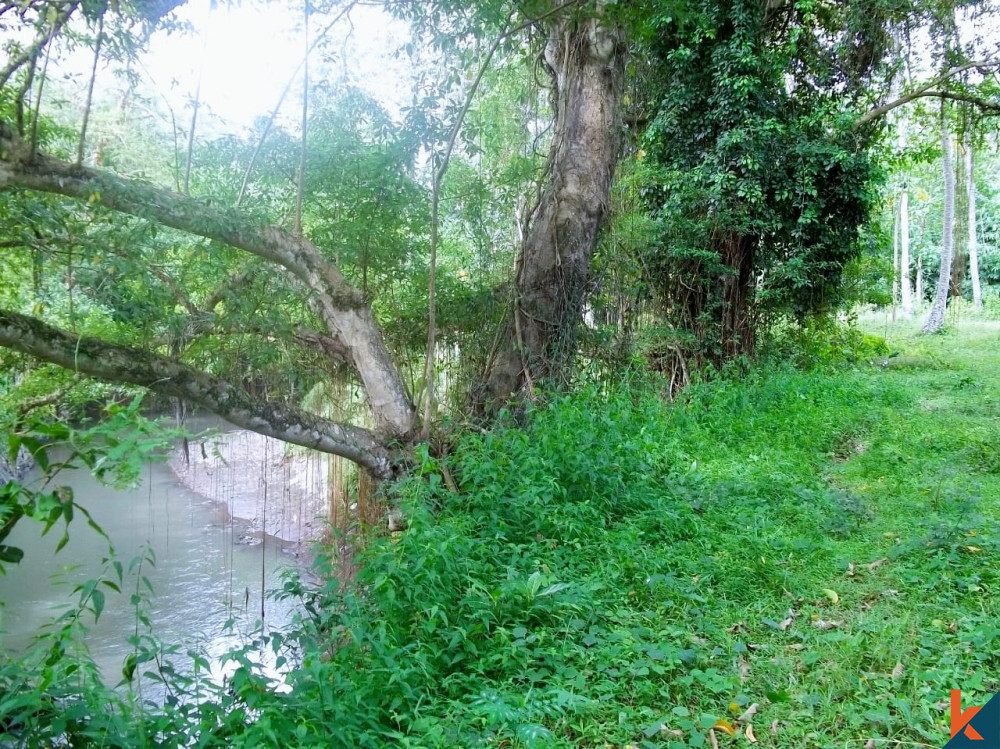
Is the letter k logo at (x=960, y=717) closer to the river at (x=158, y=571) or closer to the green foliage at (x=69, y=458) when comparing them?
the green foliage at (x=69, y=458)

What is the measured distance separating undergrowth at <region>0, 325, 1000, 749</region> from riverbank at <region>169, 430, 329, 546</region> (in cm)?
463

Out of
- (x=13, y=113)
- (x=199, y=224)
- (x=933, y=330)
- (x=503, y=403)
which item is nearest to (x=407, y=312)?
(x=503, y=403)

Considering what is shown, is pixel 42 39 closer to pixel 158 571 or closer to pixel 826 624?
pixel 826 624

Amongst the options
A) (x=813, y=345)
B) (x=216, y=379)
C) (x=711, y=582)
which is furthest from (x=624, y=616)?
(x=813, y=345)

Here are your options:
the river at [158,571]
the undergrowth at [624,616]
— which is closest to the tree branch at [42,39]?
the undergrowth at [624,616]

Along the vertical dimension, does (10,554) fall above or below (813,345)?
below

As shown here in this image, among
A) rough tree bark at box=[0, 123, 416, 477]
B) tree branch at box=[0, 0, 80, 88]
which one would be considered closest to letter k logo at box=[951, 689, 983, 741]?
rough tree bark at box=[0, 123, 416, 477]

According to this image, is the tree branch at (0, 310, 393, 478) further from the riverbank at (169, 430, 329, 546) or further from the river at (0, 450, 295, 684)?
the riverbank at (169, 430, 329, 546)

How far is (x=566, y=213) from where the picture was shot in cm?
717

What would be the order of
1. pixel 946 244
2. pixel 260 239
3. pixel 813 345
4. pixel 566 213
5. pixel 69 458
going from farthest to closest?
pixel 946 244 → pixel 813 345 → pixel 566 213 → pixel 260 239 → pixel 69 458

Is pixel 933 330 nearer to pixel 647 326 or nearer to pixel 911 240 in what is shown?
pixel 647 326

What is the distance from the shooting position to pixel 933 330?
1452cm

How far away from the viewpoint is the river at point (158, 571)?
656cm

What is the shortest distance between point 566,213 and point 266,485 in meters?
5.39
